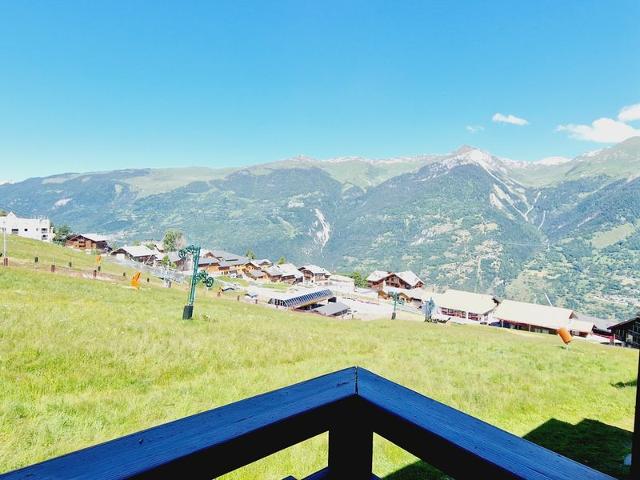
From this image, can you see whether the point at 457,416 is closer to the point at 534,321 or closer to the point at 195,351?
the point at 195,351

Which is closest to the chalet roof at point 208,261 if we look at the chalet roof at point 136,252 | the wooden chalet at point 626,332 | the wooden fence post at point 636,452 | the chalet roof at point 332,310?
the chalet roof at point 136,252

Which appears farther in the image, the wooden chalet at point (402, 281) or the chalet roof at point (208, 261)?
the wooden chalet at point (402, 281)

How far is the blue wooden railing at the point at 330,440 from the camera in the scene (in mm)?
792

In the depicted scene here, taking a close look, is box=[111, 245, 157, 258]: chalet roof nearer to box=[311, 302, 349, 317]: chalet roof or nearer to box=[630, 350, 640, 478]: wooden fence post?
box=[311, 302, 349, 317]: chalet roof

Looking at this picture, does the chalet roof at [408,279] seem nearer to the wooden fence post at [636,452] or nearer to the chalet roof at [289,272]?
the chalet roof at [289,272]

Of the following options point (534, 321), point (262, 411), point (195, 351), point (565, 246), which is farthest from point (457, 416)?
point (565, 246)

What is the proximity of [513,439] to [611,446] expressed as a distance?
547cm

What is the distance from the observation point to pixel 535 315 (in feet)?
179

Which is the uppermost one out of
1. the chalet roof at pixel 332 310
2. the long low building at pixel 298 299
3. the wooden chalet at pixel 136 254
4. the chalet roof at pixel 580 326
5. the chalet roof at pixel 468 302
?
the wooden chalet at pixel 136 254

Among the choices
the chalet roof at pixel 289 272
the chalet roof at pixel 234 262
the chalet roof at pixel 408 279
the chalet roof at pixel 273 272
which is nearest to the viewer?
the chalet roof at pixel 234 262

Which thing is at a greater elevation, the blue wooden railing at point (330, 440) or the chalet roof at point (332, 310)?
the blue wooden railing at point (330, 440)

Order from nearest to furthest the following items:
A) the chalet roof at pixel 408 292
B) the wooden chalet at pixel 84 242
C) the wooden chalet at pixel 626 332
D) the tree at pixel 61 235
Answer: the wooden chalet at pixel 626 332
the chalet roof at pixel 408 292
the wooden chalet at pixel 84 242
the tree at pixel 61 235

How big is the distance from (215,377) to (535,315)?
59.0m

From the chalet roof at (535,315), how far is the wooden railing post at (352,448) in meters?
60.5
